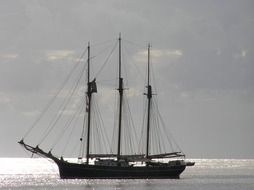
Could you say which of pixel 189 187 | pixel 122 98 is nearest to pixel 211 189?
pixel 189 187

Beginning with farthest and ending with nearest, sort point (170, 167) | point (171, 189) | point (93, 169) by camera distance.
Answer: point (170, 167) → point (93, 169) → point (171, 189)

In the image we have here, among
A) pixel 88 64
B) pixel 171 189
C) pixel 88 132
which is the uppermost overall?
pixel 88 64

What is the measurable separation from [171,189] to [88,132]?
2032 cm

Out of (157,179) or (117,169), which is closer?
(117,169)

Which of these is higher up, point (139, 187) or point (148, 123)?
point (148, 123)

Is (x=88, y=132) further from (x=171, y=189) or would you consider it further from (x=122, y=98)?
(x=171, y=189)

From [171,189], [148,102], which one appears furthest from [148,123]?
[171,189]

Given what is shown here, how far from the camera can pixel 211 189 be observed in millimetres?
130875

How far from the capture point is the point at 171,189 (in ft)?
425

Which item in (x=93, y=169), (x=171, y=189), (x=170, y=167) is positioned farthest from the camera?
(x=170, y=167)

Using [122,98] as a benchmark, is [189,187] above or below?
below

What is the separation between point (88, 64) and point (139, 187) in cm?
2369

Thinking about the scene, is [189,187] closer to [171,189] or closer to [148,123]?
[171,189]

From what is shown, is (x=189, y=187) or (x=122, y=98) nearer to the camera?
(x=189, y=187)
